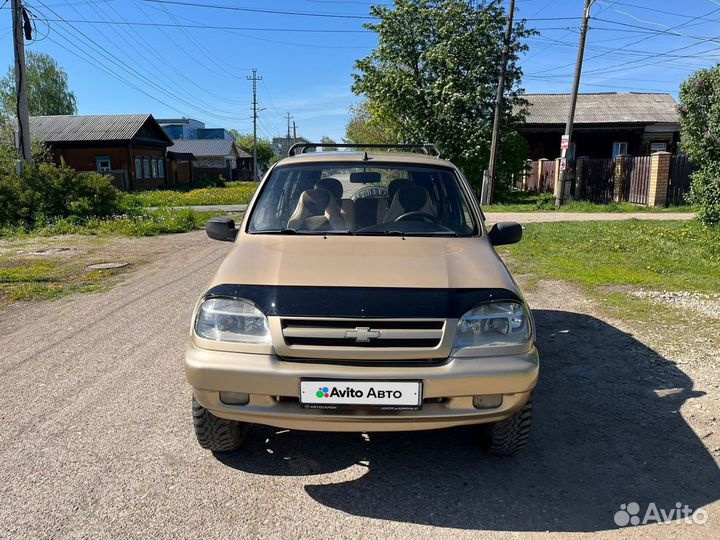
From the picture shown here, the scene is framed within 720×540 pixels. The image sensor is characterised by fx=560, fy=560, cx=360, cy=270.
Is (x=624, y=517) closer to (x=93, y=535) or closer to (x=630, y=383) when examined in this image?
(x=630, y=383)

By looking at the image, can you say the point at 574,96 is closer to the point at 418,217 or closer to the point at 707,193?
the point at 707,193

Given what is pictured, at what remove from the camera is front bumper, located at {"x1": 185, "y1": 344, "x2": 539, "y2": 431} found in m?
2.67

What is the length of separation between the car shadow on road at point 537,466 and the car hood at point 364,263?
1041 millimetres

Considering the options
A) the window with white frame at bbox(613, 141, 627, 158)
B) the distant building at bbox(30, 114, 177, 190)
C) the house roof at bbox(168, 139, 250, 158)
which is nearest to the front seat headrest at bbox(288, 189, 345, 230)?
the window with white frame at bbox(613, 141, 627, 158)

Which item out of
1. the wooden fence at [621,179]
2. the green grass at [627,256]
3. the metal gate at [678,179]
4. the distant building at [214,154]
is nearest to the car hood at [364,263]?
the green grass at [627,256]

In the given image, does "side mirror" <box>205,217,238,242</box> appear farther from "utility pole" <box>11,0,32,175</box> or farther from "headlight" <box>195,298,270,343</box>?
"utility pole" <box>11,0,32,175</box>

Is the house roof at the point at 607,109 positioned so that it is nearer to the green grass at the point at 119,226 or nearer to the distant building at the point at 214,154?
the green grass at the point at 119,226

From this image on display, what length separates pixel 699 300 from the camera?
6.60 metres

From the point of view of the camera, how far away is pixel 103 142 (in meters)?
39.2

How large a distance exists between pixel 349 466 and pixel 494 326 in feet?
3.75

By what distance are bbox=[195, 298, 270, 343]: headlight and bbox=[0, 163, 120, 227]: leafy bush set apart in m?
14.2

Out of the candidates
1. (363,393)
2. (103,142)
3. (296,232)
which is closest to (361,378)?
(363,393)

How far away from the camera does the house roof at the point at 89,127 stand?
38906 millimetres

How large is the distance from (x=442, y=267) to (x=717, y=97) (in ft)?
37.3
